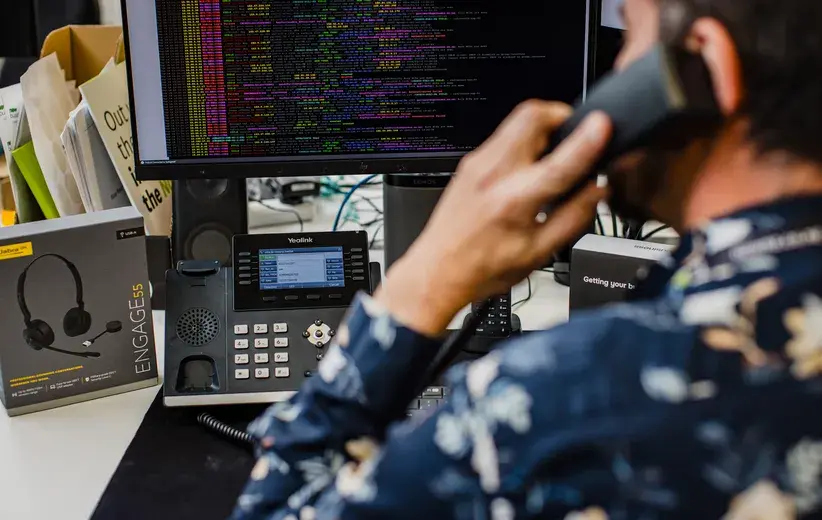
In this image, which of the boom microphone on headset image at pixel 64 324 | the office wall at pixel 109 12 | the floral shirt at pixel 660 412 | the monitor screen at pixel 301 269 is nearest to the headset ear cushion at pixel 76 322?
the boom microphone on headset image at pixel 64 324

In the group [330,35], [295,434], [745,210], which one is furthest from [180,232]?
[745,210]

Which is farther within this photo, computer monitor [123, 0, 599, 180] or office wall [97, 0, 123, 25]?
office wall [97, 0, 123, 25]

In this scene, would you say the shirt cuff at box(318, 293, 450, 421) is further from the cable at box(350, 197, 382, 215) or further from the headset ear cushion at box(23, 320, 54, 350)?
the cable at box(350, 197, 382, 215)

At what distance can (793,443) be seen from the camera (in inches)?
18.6

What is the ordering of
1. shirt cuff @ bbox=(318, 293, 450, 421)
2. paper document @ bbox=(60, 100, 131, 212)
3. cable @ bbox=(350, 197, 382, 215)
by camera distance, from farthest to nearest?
cable @ bbox=(350, 197, 382, 215) < paper document @ bbox=(60, 100, 131, 212) < shirt cuff @ bbox=(318, 293, 450, 421)

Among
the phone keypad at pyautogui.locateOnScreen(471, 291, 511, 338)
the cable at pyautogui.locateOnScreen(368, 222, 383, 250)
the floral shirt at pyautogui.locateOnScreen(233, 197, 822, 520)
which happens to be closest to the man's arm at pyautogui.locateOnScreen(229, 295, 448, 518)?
the floral shirt at pyautogui.locateOnScreen(233, 197, 822, 520)

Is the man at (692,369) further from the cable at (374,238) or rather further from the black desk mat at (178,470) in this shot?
the cable at (374,238)

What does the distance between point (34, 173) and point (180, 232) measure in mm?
238

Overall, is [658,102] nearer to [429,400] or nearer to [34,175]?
[429,400]

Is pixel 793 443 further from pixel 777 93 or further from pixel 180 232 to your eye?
pixel 180 232

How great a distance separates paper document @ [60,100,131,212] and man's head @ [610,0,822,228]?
943 millimetres

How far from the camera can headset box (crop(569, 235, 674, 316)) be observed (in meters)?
1.18

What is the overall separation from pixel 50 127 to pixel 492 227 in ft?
2.97

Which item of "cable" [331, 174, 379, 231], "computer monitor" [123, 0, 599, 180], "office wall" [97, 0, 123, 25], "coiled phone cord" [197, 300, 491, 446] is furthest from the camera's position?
"office wall" [97, 0, 123, 25]
